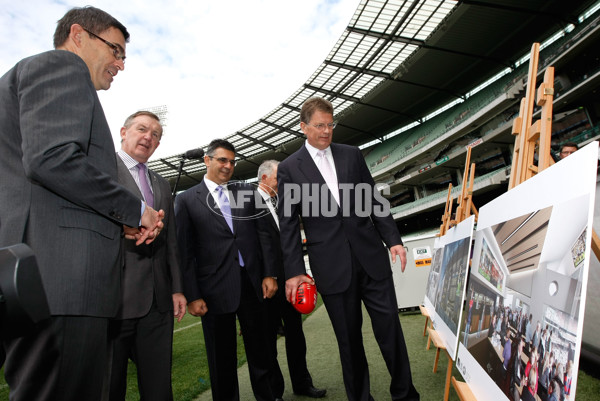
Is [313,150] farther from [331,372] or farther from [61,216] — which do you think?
[331,372]

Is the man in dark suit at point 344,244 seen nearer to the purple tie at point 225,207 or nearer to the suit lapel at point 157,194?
the purple tie at point 225,207

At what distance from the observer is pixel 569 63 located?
15.0 meters

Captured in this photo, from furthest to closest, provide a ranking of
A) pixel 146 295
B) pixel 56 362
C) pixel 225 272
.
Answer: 1. pixel 225 272
2. pixel 146 295
3. pixel 56 362

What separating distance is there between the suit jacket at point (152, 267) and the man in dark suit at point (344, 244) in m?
0.68

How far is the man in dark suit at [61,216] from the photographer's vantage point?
3.16 feet

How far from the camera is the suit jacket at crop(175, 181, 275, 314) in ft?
7.88

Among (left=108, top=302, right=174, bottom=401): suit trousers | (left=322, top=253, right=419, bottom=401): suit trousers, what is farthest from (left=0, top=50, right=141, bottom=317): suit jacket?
(left=322, top=253, right=419, bottom=401): suit trousers

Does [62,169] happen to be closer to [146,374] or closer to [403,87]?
[146,374]

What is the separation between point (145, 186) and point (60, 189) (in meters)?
1.06

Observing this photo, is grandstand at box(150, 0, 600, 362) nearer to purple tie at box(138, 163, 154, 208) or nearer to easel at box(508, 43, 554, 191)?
easel at box(508, 43, 554, 191)

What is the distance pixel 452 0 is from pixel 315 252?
1731 cm

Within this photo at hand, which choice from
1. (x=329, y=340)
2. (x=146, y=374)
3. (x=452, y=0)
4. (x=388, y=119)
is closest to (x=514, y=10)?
(x=452, y=0)

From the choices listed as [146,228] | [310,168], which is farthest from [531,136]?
[146,228]

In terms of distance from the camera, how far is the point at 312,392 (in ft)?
9.30
